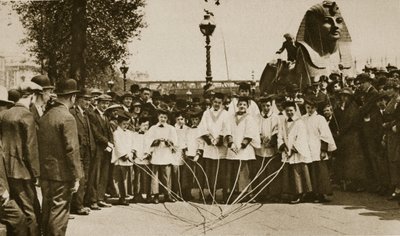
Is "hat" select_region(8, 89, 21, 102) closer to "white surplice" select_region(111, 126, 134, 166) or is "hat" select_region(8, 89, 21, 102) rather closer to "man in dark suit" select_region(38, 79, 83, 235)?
"man in dark suit" select_region(38, 79, 83, 235)

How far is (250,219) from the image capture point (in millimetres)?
7559

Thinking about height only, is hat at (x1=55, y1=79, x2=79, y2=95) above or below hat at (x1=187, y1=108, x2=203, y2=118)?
above

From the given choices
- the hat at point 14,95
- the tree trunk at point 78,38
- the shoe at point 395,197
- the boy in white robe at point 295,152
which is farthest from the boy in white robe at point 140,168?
the shoe at point 395,197

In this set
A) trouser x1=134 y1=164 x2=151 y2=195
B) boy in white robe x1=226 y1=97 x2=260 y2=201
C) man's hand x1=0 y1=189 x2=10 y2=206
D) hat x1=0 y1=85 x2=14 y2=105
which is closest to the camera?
man's hand x1=0 y1=189 x2=10 y2=206

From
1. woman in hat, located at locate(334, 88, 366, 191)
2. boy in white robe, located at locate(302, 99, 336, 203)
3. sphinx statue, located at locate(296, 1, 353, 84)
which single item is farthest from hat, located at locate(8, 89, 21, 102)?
sphinx statue, located at locate(296, 1, 353, 84)

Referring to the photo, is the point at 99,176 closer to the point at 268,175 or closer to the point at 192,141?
the point at 192,141

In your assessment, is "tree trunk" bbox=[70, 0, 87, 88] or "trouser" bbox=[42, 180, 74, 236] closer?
"trouser" bbox=[42, 180, 74, 236]

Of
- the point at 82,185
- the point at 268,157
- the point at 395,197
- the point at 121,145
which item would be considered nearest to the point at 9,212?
the point at 82,185

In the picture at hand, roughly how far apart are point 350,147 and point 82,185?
5.08 m

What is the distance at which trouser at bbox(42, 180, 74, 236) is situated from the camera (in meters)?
5.77

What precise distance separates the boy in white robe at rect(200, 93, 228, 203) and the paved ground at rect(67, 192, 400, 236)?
75 cm

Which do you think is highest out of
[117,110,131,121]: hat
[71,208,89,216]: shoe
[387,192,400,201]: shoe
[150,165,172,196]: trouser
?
[117,110,131,121]: hat

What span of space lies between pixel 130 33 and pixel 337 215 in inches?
538

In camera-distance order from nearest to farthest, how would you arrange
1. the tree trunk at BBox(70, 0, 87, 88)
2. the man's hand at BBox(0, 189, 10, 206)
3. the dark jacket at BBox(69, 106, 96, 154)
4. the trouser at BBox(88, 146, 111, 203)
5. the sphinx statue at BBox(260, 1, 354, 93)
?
the man's hand at BBox(0, 189, 10, 206) < the dark jacket at BBox(69, 106, 96, 154) < the trouser at BBox(88, 146, 111, 203) < the tree trunk at BBox(70, 0, 87, 88) < the sphinx statue at BBox(260, 1, 354, 93)
